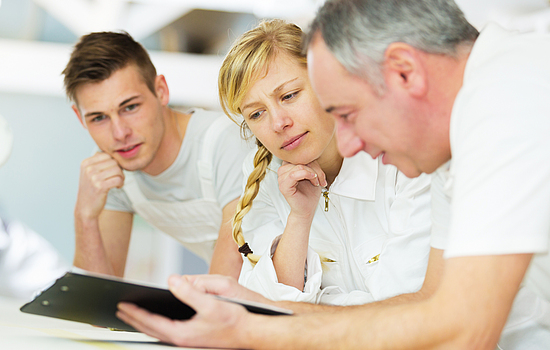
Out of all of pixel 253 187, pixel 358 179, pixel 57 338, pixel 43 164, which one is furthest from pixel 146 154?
pixel 43 164

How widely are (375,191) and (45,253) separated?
4.12 feet

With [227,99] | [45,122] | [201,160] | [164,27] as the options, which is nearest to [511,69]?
[227,99]

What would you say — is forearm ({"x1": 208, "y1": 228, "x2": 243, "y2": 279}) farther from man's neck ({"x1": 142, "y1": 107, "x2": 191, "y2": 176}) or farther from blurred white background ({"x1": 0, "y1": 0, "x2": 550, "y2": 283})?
blurred white background ({"x1": 0, "y1": 0, "x2": 550, "y2": 283})

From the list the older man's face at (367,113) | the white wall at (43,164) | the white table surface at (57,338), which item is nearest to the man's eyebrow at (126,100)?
the white table surface at (57,338)

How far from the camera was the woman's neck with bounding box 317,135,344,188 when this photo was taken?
4.92 ft

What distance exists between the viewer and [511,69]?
0.74 meters

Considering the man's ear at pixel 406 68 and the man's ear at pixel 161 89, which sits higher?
the man's ear at pixel 161 89

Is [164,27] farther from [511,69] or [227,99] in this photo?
[511,69]

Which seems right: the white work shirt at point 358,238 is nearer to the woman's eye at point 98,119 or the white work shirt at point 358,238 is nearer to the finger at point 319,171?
the finger at point 319,171

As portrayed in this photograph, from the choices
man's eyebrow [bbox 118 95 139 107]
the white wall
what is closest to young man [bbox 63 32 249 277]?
man's eyebrow [bbox 118 95 139 107]

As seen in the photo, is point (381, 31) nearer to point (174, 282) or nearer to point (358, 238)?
point (174, 282)

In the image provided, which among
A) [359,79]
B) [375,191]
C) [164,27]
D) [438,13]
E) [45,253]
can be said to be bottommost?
[45,253]

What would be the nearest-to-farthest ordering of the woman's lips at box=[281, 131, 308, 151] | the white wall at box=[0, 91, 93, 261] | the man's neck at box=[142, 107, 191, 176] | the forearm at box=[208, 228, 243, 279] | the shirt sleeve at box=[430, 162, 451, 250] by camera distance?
1. the shirt sleeve at box=[430, 162, 451, 250]
2. the woman's lips at box=[281, 131, 308, 151]
3. the forearm at box=[208, 228, 243, 279]
4. the man's neck at box=[142, 107, 191, 176]
5. the white wall at box=[0, 91, 93, 261]

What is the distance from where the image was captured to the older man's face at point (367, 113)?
2.78 ft
